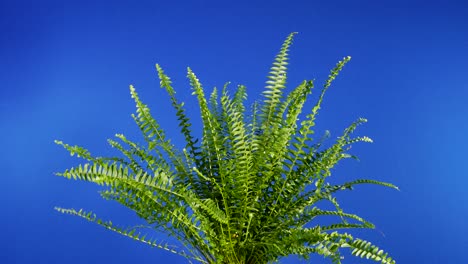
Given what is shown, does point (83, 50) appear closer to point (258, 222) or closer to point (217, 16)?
point (217, 16)

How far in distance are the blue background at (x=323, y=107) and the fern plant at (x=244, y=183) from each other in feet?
4.60

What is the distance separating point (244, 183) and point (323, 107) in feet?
5.46

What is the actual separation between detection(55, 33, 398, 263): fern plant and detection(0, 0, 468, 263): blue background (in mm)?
1403

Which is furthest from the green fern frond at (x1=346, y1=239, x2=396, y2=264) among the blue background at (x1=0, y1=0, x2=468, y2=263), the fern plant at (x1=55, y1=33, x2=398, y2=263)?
the blue background at (x1=0, y1=0, x2=468, y2=263)

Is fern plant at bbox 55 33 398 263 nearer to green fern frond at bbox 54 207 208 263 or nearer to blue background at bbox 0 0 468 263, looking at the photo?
green fern frond at bbox 54 207 208 263

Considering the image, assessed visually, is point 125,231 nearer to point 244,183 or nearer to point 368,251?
point 244,183

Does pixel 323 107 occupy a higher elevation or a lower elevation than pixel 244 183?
higher

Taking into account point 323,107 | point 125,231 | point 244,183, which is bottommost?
point 125,231

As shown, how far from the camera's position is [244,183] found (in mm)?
1216

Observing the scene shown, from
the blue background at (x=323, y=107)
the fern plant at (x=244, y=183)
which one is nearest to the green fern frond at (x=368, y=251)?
the fern plant at (x=244, y=183)

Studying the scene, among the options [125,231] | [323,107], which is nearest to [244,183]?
[125,231]

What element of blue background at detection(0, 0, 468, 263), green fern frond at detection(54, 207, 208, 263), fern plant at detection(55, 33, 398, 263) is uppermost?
blue background at detection(0, 0, 468, 263)

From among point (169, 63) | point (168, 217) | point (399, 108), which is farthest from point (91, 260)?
point (168, 217)

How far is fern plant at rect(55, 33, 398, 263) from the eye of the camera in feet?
3.88
